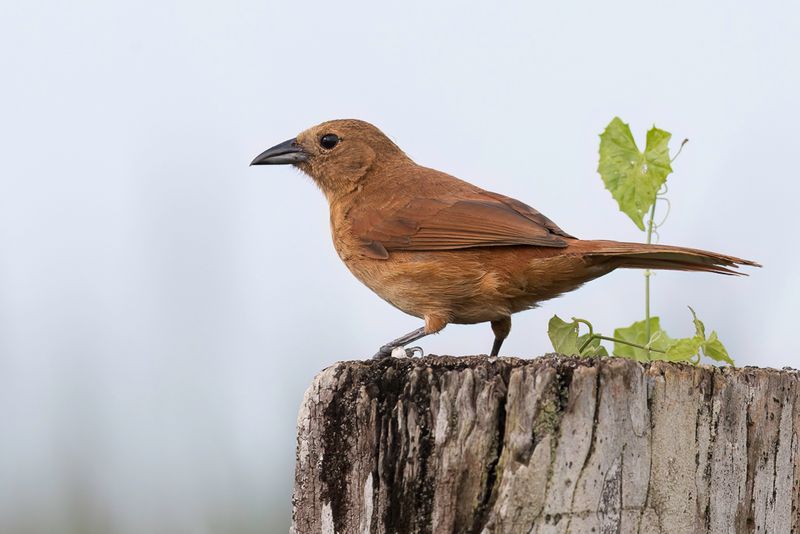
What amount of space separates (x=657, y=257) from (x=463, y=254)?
3.01 ft

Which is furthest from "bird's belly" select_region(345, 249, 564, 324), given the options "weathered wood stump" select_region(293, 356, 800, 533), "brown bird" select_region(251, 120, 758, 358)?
"weathered wood stump" select_region(293, 356, 800, 533)

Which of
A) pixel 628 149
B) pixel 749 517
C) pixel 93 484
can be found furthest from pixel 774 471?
pixel 93 484

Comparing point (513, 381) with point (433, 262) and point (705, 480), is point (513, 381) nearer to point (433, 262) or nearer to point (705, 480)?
point (705, 480)

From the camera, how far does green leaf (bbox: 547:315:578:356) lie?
3498 mm

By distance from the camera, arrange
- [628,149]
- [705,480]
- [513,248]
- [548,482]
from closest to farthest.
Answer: [548,482] < [705,480] < [628,149] < [513,248]

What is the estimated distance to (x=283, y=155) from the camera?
568cm

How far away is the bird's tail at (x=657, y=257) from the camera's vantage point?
3639 millimetres

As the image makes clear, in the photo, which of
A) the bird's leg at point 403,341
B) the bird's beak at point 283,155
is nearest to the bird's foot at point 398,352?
the bird's leg at point 403,341

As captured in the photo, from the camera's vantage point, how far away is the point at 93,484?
174 inches

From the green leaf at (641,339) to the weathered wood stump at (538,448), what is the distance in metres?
0.90

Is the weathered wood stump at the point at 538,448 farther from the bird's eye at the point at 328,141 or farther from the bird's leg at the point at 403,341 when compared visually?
the bird's eye at the point at 328,141

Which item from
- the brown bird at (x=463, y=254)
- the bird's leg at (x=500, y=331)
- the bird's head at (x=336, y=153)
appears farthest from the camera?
the bird's head at (x=336, y=153)

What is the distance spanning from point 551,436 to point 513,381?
0.16m

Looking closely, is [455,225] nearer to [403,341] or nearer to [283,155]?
[403,341]
